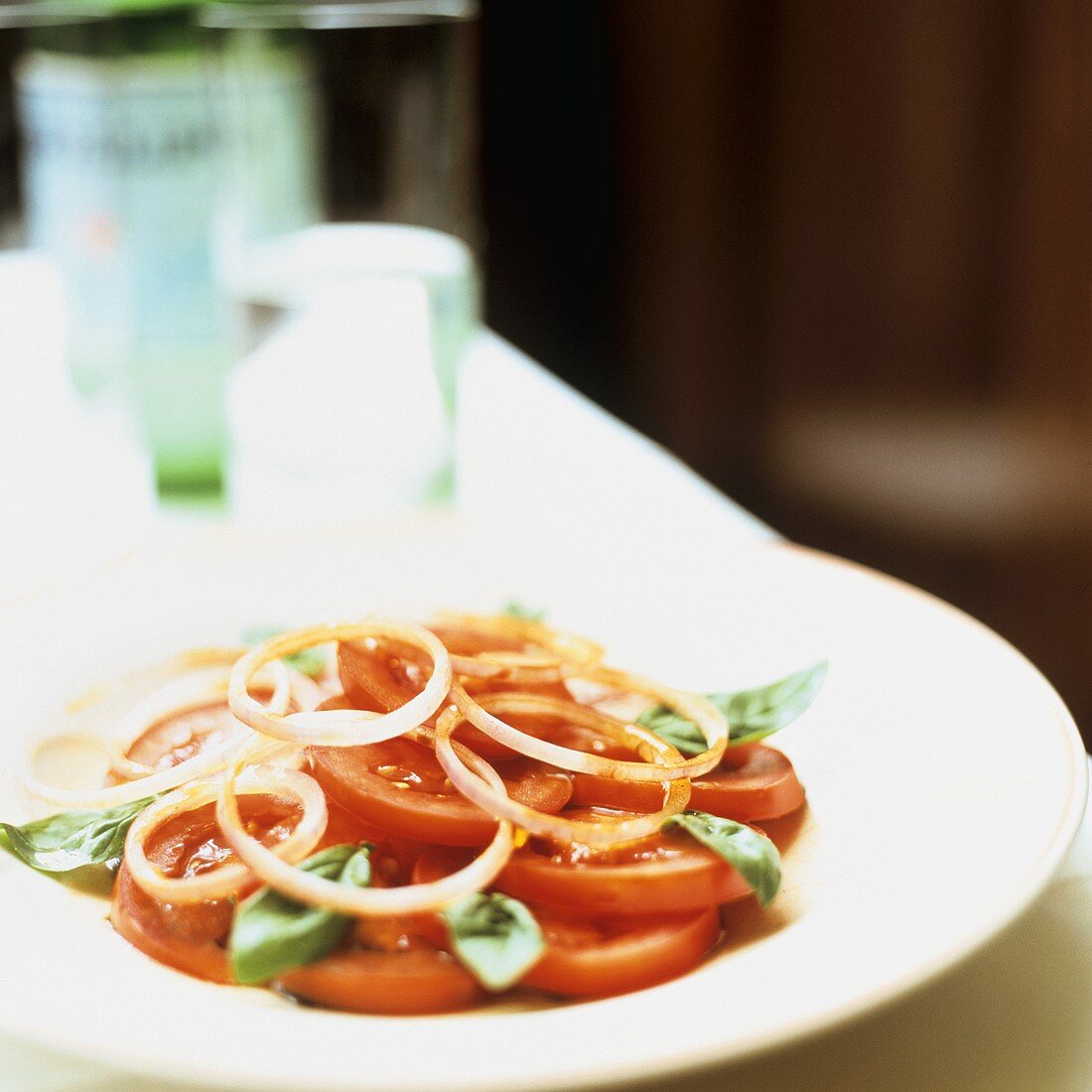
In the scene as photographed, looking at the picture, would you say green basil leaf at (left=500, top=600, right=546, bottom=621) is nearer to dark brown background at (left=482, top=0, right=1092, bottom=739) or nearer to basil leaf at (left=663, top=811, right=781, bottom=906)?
basil leaf at (left=663, top=811, right=781, bottom=906)

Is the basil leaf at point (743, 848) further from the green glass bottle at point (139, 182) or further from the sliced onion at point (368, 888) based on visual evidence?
the green glass bottle at point (139, 182)

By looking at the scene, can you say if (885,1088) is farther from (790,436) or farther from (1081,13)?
(790,436)

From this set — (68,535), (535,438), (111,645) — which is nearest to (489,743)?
(111,645)

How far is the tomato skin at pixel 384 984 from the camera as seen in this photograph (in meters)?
0.68

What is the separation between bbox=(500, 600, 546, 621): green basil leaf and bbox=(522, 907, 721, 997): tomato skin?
43 centimetres

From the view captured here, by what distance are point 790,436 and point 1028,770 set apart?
174 cm

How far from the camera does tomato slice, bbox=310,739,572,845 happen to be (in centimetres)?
77

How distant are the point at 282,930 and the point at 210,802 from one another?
0.17 metres

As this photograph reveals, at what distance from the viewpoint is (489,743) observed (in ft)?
2.83

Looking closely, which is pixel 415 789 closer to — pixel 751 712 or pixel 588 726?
pixel 588 726

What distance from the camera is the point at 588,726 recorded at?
91 centimetres

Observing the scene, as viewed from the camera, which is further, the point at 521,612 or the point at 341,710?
the point at 521,612

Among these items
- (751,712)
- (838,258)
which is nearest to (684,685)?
(751,712)

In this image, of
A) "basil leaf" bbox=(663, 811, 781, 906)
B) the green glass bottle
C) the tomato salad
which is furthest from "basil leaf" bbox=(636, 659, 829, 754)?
the green glass bottle
